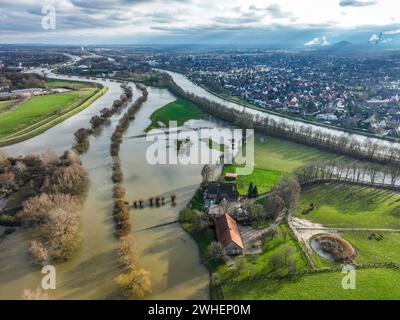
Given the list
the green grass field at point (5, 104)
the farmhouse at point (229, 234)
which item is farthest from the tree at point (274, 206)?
the green grass field at point (5, 104)

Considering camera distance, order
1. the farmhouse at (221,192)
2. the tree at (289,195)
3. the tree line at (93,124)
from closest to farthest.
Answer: the tree at (289,195) < the farmhouse at (221,192) < the tree line at (93,124)

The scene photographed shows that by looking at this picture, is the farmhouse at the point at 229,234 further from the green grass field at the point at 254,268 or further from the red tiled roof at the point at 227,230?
the green grass field at the point at 254,268

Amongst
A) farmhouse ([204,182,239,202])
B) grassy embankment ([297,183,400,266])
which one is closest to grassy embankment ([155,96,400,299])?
grassy embankment ([297,183,400,266])

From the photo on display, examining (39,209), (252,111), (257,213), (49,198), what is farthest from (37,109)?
(257,213)

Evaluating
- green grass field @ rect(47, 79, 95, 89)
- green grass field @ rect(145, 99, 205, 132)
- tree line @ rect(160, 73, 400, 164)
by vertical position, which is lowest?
tree line @ rect(160, 73, 400, 164)

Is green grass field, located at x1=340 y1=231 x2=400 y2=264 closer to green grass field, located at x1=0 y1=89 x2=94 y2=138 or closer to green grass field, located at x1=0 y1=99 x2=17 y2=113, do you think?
green grass field, located at x1=0 y1=89 x2=94 y2=138

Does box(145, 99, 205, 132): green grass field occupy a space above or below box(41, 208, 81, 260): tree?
above
